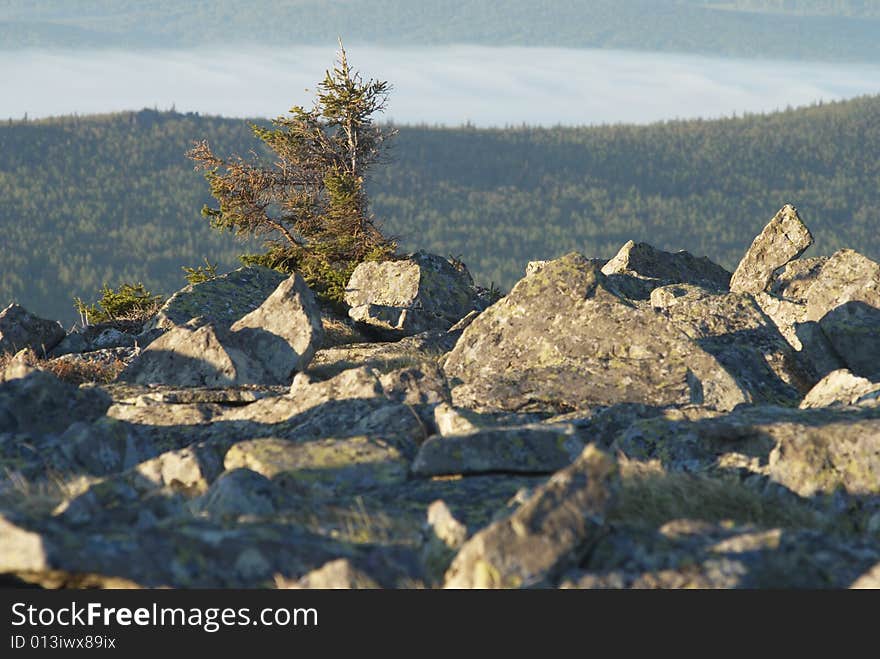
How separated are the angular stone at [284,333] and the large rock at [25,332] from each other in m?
6.67

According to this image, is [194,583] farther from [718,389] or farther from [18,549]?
[718,389]

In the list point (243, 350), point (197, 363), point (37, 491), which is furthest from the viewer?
point (243, 350)

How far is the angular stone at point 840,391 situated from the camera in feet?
48.3

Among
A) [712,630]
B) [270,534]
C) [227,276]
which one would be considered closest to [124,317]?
[227,276]

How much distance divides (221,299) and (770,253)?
1588 cm

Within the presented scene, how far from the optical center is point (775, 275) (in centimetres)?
Result: 3030

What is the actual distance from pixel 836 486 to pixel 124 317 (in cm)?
2474

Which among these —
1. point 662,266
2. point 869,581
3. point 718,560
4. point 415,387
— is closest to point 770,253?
point 662,266

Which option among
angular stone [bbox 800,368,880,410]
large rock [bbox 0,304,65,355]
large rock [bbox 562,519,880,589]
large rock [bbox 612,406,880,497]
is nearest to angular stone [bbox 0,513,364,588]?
large rock [bbox 562,519,880,589]

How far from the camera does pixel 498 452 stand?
35.9 ft

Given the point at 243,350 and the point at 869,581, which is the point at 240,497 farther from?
the point at 243,350

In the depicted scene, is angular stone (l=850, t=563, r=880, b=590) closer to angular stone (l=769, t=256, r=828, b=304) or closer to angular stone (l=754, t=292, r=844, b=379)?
angular stone (l=754, t=292, r=844, b=379)

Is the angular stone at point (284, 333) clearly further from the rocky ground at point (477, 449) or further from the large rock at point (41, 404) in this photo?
the large rock at point (41, 404)

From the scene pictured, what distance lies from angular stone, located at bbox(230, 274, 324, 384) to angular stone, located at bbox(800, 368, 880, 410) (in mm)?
8875
